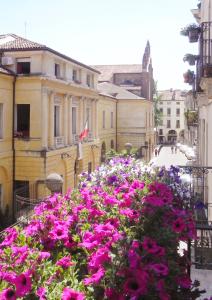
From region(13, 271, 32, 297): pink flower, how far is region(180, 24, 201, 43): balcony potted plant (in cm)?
1447

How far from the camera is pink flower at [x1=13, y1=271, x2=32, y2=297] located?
3.23 meters

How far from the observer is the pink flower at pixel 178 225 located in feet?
16.3

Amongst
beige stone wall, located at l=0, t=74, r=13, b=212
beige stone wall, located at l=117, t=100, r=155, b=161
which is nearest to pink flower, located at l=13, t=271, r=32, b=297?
beige stone wall, located at l=0, t=74, r=13, b=212

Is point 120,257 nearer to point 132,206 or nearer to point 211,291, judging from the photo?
point 132,206

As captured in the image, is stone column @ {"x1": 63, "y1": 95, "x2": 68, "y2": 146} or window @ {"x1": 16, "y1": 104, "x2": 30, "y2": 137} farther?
stone column @ {"x1": 63, "y1": 95, "x2": 68, "y2": 146}

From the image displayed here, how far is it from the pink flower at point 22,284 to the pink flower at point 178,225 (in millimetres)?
2160

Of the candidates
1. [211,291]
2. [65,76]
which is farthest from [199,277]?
[65,76]

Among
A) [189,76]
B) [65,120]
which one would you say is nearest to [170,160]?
[65,120]

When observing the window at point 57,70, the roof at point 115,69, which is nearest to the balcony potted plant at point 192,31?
the window at point 57,70

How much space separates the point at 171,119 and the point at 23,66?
7993cm

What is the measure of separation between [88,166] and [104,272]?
2688cm

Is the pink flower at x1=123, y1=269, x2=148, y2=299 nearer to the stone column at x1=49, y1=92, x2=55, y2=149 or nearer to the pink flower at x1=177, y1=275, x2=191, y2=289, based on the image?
the pink flower at x1=177, y1=275, x2=191, y2=289

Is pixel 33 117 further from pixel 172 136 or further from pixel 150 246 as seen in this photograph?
pixel 172 136

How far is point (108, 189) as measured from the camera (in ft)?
23.1
